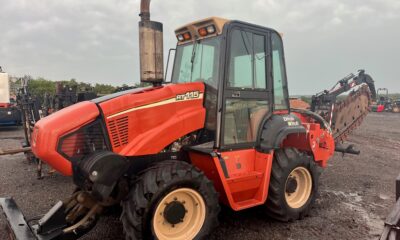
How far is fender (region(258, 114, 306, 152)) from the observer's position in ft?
14.5

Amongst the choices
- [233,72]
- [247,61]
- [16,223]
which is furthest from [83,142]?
[247,61]

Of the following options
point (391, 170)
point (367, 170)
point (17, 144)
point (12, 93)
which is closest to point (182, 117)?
point (367, 170)

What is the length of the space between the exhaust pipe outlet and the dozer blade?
5.36 m

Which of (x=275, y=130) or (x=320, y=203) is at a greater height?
(x=275, y=130)

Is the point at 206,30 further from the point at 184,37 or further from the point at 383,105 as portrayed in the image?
the point at 383,105

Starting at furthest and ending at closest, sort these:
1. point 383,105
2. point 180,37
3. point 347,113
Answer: point 383,105 < point 347,113 < point 180,37

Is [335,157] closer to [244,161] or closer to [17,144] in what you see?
[244,161]

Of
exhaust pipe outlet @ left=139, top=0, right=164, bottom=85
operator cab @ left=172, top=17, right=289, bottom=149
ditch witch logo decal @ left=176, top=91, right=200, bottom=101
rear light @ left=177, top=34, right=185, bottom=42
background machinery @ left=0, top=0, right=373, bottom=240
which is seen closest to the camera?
background machinery @ left=0, top=0, right=373, bottom=240

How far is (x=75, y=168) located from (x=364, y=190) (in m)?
5.26

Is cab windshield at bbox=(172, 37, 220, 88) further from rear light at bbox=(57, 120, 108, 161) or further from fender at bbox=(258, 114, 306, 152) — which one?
rear light at bbox=(57, 120, 108, 161)

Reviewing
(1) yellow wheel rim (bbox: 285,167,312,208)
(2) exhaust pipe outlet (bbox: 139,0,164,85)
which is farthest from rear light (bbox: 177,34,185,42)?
(1) yellow wheel rim (bbox: 285,167,312,208)

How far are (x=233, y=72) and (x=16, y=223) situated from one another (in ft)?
9.72

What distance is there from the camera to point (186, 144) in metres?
4.11

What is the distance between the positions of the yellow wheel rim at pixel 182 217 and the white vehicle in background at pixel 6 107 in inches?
588
